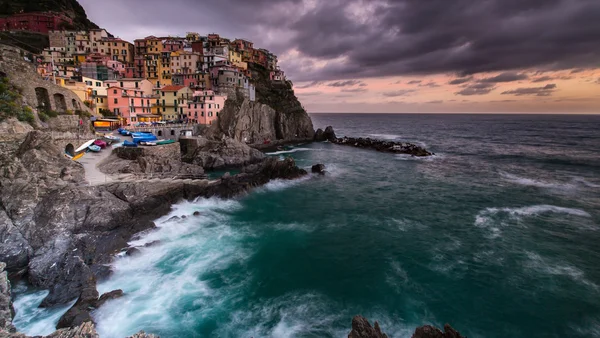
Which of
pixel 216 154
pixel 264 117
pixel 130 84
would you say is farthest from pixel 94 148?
pixel 264 117

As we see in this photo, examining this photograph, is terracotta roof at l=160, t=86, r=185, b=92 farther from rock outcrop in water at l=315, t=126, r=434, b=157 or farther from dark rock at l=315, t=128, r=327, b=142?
rock outcrop in water at l=315, t=126, r=434, b=157

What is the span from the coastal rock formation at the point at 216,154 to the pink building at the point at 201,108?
14.6 meters

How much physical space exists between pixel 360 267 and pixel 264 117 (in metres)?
64.1

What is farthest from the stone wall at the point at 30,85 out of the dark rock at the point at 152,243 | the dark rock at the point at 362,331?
the dark rock at the point at 362,331

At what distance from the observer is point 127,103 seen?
57.9m

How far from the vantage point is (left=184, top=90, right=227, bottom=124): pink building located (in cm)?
6762

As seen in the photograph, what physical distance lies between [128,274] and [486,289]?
24744 mm

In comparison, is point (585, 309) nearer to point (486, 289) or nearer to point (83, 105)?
point (486, 289)

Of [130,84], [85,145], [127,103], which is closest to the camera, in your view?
[85,145]

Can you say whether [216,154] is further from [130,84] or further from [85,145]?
[130,84]

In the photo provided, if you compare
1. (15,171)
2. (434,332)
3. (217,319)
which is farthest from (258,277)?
(15,171)

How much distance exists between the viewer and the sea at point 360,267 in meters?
17.0

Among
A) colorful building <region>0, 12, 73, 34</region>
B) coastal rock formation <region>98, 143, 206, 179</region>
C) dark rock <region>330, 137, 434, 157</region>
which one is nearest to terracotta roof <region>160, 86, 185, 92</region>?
coastal rock formation <region>98, 143, 206, 179</region>

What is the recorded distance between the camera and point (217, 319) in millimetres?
17188
